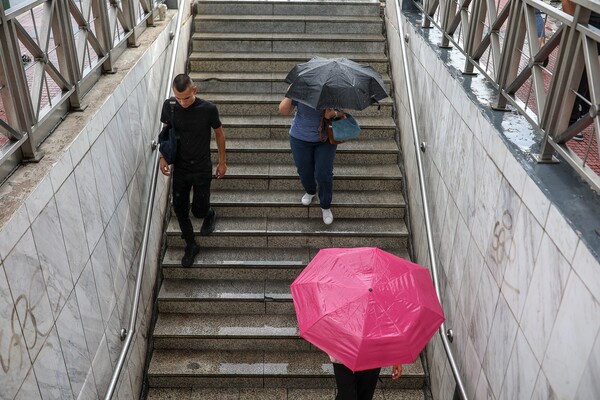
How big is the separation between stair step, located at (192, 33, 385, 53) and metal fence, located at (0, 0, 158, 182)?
202cm

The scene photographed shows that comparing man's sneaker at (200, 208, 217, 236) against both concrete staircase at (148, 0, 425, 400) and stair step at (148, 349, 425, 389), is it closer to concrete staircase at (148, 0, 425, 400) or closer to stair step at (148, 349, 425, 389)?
concrete staircase at (148, 0, 425, 400)

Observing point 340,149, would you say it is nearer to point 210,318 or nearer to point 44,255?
point 210,318

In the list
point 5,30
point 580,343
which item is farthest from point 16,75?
point 580,343

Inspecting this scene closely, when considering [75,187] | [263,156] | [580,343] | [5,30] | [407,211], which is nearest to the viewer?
[580,343]

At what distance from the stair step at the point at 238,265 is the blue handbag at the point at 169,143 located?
110cm

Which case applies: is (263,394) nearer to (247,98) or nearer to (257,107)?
(257,107)

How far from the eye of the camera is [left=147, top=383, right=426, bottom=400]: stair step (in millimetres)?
4605

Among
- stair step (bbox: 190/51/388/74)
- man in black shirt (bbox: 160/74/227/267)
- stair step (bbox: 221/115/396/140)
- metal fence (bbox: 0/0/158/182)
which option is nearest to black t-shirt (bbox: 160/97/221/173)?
man in black shirt (bbox: 160/74/227/267)

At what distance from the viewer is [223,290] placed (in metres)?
5.08

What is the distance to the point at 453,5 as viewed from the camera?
4539 millimetres

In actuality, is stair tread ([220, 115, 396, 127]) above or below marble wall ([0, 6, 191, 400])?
below

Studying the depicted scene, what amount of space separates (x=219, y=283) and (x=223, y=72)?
2.62 metres

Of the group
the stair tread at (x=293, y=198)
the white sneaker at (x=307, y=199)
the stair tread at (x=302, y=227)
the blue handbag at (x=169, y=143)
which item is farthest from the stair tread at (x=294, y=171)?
the blue handbag at (x=169, y=143)

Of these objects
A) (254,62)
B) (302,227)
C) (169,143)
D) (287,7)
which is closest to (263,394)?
(302,227)
